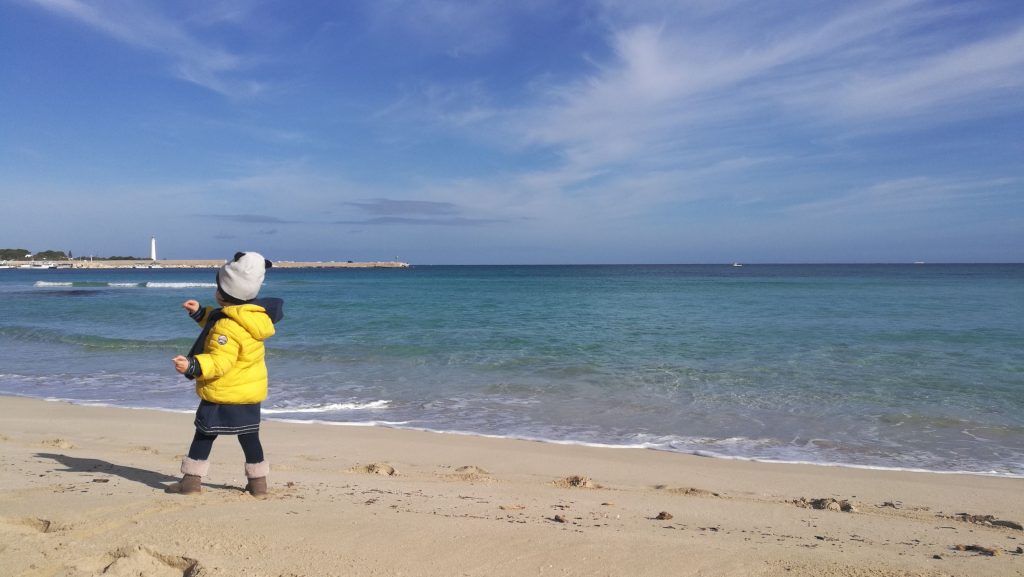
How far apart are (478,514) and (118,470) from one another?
318 cm

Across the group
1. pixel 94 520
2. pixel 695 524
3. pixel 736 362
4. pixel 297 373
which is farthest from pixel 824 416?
pixel 297 373

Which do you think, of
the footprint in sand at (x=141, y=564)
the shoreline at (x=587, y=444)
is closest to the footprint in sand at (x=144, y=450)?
the shoreline at (x=587, y=444)

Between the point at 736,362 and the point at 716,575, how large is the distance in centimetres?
1076

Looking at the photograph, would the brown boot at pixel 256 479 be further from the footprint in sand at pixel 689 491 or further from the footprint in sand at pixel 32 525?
the footprint in sand at pixel 689 491

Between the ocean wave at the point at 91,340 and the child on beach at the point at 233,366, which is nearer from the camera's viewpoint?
the child on beach at the point at 233,366

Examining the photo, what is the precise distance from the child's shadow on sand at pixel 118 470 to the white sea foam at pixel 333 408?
316cm

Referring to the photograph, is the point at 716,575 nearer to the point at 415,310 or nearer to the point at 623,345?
the point at 623,345

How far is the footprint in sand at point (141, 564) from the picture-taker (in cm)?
307

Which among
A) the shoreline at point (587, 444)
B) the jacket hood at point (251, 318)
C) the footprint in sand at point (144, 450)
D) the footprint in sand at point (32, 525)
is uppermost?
the jacket hood at point (251, 318)

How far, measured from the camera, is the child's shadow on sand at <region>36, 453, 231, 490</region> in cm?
479

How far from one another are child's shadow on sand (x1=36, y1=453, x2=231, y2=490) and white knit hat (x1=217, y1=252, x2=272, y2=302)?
1.51 metres

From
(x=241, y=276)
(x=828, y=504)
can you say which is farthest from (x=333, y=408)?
(x=828, y=504)

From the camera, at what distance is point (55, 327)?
2056 centimetres

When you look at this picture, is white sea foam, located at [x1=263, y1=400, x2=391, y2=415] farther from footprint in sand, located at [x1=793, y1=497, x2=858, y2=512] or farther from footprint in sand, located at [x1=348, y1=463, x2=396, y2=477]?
footprint in sand, located at [x1=793, y1=497, x2=858, y2=512]
